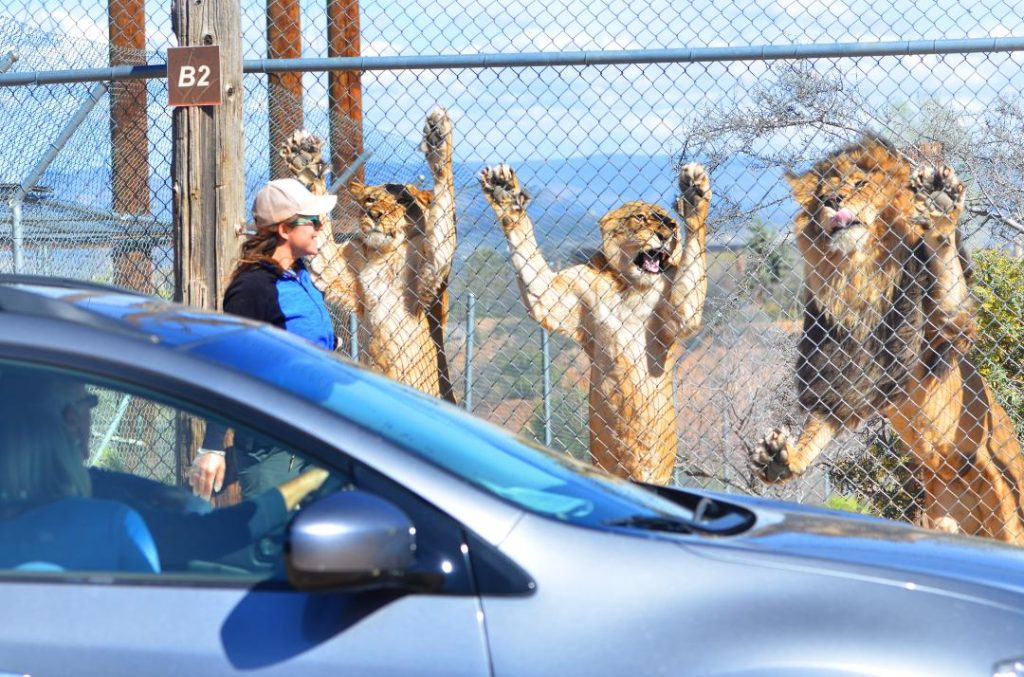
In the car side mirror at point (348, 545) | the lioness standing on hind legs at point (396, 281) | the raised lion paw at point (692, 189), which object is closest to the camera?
the car side mirror at point (348, 545)

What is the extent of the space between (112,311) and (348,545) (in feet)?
2.70

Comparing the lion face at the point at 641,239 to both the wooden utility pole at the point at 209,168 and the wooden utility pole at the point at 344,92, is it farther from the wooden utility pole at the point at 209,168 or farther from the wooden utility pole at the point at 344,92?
the wooden utility pole at the point at 209,168

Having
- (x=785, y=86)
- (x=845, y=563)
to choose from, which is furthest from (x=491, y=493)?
(x=785, y=86)

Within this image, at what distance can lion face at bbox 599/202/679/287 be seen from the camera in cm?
660

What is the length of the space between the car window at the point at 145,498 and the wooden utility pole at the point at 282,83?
3.31 m

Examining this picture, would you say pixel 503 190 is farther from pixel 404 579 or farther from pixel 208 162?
pixel 404 579

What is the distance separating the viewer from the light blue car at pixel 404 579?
6.88 ft

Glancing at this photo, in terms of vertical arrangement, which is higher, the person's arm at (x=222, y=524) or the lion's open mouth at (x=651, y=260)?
the lion's open mouth at (x=651, y=260)

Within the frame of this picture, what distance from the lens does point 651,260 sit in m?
6.59

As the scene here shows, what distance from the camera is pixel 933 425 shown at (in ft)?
22.6

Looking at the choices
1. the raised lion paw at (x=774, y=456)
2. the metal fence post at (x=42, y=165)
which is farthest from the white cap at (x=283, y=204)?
the raised lion paw at (x=774, y=456)

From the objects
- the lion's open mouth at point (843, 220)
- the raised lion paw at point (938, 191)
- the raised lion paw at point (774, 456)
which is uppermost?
the raised lion paw at point (938, 191)

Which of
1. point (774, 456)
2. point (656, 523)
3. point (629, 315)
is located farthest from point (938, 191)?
point (656, 523)

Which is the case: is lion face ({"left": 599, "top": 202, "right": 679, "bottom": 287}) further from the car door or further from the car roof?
the car door
